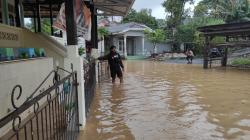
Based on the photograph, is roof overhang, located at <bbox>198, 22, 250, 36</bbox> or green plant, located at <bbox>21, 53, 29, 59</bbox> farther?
roof overhang, located at <bbox>198, 22, 250, 36</bbox>

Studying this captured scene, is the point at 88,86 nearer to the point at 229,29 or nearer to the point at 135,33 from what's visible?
the point at 229,29

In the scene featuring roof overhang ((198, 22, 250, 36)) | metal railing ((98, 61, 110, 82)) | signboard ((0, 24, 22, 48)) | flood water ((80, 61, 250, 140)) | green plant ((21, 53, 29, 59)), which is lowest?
flood water ((80, 61, 250, 140))

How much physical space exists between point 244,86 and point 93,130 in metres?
7.50

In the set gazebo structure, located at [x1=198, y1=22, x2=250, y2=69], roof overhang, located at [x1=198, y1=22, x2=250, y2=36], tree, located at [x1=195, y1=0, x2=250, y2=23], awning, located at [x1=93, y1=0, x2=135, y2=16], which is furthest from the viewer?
tree, located at [x1=195, y1=0, x2=250, y2=23]

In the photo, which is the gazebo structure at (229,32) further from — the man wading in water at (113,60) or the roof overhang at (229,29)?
the man wading in water at (113,60)

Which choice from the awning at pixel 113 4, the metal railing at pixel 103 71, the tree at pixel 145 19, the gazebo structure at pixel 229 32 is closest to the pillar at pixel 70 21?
the awning at pixel 113 4

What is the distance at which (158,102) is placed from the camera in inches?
A: 316

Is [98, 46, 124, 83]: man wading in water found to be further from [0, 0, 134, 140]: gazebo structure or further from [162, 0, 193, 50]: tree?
[162, 0, 193, 50]: tree

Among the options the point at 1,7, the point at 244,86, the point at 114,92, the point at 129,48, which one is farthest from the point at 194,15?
the point at 1,7

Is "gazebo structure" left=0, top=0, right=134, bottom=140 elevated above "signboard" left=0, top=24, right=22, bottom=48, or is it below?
below

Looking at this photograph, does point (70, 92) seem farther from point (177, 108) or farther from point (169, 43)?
point (169, 43)

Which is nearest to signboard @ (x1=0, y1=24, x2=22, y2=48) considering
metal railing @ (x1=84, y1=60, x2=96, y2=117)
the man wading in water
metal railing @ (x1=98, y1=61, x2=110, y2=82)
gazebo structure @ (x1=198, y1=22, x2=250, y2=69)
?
metal railing @ (x1=84, y1=60, x2=96, y2=117)

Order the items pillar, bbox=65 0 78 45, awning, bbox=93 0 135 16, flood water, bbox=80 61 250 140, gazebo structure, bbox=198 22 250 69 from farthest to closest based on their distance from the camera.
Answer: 1. gazebo structure, bbox=198 22 250 69
2. awning, bbox=93 0 135 16
3. pillar, bbox=65 0 78 45
4. flood water, bbox=80 61 250 140

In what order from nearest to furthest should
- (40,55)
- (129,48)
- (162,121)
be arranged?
(162,121) < (40,55) < (129,48)
